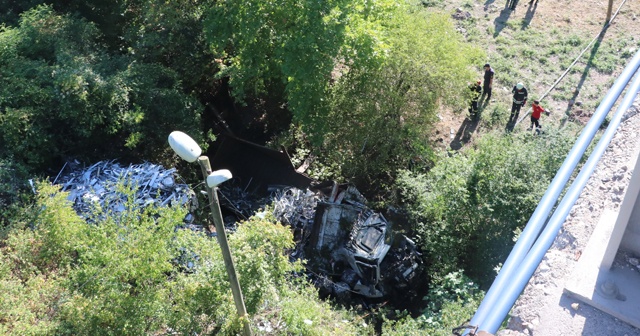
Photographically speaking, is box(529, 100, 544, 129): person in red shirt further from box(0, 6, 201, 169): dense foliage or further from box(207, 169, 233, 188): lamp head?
box(207, 169, 233, 188): lamp head

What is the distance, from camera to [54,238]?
8789 mm

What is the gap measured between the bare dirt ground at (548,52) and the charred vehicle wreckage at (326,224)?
4.47 meters

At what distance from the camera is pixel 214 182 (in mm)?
5562

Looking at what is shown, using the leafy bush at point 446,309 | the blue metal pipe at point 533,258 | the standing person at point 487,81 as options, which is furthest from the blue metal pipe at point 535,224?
the standing person at point 487,81

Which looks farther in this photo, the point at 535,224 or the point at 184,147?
the point at 184,147

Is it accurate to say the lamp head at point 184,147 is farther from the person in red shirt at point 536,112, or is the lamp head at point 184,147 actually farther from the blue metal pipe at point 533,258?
the person in red shirt at point 536,112

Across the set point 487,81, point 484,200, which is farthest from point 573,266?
point 487,81

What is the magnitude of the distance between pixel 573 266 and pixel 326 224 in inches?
251

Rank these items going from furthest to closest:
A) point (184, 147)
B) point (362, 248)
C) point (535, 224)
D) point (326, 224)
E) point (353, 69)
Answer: point (353, 69) → point (326, 224) → point (362, 248) → point (184, 147) → point (535, 224)

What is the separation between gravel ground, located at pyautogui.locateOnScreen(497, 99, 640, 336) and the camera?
223 inches

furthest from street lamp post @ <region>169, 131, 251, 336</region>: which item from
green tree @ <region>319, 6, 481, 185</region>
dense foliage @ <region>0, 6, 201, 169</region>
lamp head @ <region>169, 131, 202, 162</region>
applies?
green tree @ <region>319, 6, 481, 185</region>

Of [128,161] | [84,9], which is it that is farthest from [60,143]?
[84,9]

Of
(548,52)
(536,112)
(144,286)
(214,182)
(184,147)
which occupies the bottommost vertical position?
(144,286)

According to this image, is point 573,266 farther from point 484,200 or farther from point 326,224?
point 326,224
